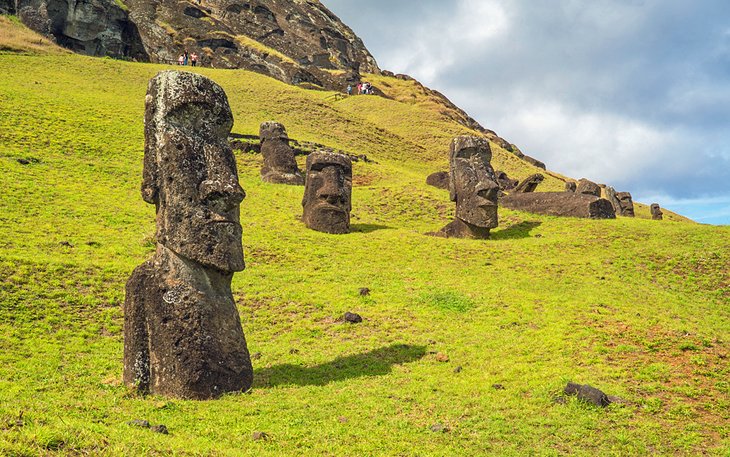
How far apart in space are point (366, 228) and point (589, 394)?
1724 centimetres

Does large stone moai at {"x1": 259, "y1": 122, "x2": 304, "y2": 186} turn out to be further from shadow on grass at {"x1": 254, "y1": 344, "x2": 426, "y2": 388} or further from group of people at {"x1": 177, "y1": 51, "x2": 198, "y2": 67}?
group of people at {"x1": 177, "y1": 51, "x2": 198, "y2": 67}

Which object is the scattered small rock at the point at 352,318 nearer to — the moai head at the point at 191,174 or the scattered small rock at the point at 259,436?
the moai head at the point at 191,174

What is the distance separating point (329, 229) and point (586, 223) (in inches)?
448

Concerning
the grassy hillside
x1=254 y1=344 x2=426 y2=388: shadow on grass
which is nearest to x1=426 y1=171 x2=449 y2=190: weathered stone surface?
the grassy hillside

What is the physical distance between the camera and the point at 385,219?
29.1 m

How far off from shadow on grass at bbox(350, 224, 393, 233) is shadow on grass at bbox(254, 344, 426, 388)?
12.7m

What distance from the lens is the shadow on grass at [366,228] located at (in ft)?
84.0

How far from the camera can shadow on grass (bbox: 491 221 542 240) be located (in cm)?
2568

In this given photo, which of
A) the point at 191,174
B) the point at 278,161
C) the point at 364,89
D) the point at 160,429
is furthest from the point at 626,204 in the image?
the point at 364,89

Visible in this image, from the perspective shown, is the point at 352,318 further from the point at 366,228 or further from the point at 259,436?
the point at 366,228

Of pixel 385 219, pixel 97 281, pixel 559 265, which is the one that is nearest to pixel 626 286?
pixel 559 265

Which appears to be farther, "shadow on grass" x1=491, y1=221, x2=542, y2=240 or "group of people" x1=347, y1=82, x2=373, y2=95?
"group of people" x1=347, y1=82, x2=373, y2=95

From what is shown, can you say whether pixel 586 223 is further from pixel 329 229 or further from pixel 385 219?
→ pixel 329 229

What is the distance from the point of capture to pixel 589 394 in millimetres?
9477
